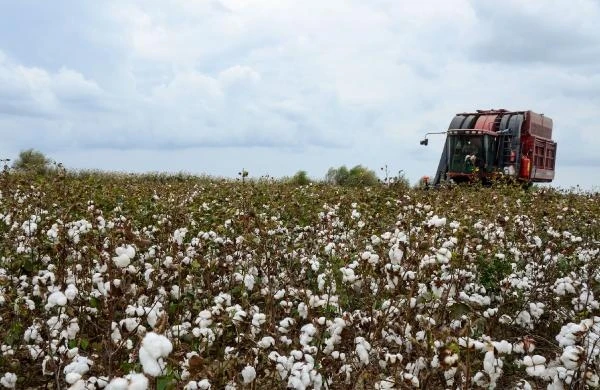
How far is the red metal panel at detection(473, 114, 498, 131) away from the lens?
85.6 feet

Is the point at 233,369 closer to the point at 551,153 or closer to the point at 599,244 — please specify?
the point at 599,244

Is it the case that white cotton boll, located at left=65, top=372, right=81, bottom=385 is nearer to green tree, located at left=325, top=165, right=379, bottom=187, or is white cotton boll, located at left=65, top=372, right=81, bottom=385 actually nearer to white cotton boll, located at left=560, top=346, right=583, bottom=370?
white cotton boll, located at left=560, top=346, right=583, bottom=370

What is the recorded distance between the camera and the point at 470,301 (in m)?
5.22

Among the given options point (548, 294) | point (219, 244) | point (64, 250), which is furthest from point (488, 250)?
point (64, 250)

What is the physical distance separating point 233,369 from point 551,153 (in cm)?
2926

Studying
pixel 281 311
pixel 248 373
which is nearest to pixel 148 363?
pixel 248 373

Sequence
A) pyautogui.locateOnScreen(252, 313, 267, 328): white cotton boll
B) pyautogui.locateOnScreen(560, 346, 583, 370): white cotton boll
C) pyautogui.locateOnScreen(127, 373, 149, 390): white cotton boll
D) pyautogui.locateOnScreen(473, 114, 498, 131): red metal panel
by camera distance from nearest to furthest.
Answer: pyautogui.locateOnScreen(127, 373, 149, 390): white cotton boll < pyautogui.locateOnScreen(560, 346, 583, 370): white cotton boll < pyautogui.locateOnScreen(252, 313, 267, 328): white cotton boll < pyautogui.locateOnScreen(473, 114, 498, 131): red metal panel

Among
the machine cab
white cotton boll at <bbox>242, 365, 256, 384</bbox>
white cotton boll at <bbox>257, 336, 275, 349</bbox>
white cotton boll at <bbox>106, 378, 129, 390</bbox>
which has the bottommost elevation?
white cotton boll at <bbox>242, 365, 256, 384</bbox>

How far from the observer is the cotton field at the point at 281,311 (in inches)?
137

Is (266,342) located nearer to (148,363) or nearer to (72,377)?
(72,377)

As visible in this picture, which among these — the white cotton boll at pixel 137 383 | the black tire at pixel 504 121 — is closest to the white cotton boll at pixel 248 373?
the white cotton boll at pixel 137 383

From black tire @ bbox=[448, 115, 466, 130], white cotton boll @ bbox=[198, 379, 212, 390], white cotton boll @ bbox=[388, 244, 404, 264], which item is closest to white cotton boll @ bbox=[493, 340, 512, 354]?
white cotton boll @ bbox=[388, 244, 404, 264]

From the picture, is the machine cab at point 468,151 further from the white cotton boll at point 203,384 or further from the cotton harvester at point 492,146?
the white cotton boll at point 203,384

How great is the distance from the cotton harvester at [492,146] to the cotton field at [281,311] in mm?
16176
